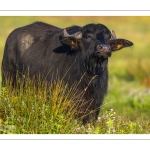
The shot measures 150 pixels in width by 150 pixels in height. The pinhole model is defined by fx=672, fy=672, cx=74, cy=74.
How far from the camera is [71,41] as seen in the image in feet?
37.5

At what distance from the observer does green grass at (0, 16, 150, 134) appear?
9938mm

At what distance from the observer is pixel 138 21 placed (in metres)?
34.6

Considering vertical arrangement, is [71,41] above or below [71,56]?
above

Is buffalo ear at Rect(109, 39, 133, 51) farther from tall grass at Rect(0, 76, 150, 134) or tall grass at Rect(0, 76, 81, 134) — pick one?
tall grass at Rect(0, 76, 81, 134)

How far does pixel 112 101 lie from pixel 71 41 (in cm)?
557

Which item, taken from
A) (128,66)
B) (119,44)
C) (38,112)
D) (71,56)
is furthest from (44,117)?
(128,66)

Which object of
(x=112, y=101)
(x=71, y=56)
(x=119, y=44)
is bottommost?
(x=112, y=101)

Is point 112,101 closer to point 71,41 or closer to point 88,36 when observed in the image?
point 71,41

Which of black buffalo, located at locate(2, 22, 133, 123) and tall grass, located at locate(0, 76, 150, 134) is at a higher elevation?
black buffalo, located at locate(2, 22, 133, 123)

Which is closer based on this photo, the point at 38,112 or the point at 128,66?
the point at 38,112

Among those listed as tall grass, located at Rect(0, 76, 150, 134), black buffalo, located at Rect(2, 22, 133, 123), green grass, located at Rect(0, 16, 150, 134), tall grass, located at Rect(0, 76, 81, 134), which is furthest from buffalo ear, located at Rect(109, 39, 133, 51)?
tall grass, located at Rect(0, 76, 81, 134)
